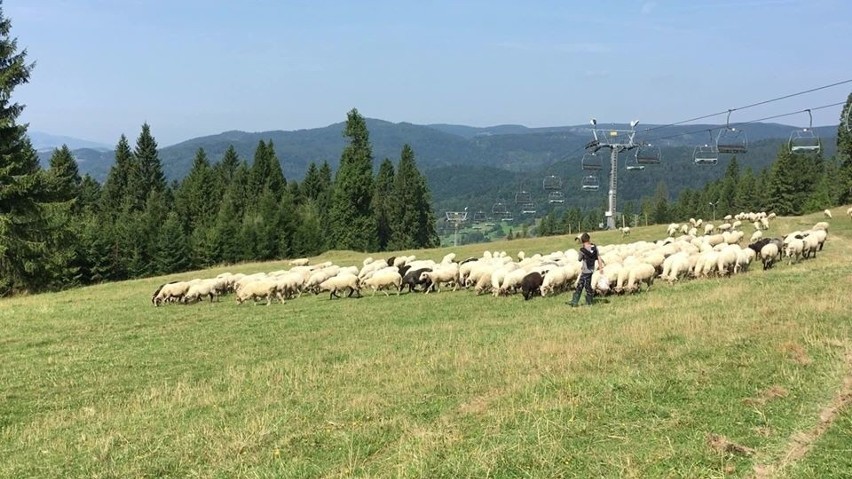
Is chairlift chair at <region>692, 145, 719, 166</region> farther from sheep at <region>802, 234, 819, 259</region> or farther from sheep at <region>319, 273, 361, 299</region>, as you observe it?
sheep at <region>319, 273, 361, 299</region>

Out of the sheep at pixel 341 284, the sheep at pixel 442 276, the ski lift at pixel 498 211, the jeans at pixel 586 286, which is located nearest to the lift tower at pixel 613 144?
the ski lift at pixel 498 211

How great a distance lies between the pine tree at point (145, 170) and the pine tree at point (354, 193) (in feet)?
103

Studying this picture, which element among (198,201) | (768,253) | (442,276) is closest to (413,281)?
(442,276)

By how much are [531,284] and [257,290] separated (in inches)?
436

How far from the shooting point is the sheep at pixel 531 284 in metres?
22.9

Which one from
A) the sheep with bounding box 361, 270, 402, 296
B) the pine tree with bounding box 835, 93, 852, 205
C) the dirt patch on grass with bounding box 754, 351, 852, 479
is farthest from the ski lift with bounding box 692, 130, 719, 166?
the pine tree with bounding box 835, 93, 852, 205

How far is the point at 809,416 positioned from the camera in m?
7.71

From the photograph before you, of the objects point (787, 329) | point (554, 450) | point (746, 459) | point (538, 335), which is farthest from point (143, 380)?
point (787, 329)

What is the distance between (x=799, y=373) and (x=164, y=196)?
9347 centimetres

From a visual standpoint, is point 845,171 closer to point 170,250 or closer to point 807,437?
point 170,250

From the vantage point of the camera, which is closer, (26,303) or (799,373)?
(799,373)

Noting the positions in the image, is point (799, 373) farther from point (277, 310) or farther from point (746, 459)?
point (277, 310)

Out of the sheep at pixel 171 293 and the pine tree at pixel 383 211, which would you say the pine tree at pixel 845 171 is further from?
the sheep at pixel 171 293

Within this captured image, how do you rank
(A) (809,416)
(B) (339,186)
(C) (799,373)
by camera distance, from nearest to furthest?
(A) (809,416) < (C) (799,373) < (B) (339,186)
